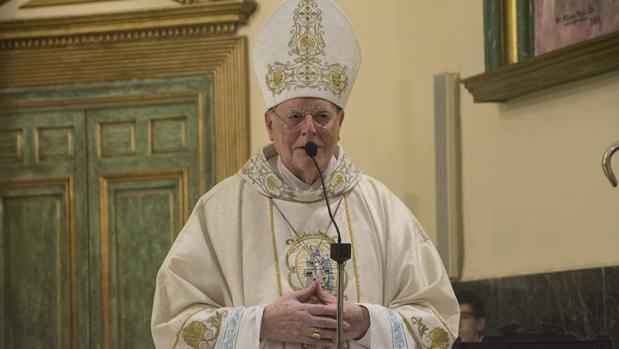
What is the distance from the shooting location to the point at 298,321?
4.93m

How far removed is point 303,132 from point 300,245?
443 mm

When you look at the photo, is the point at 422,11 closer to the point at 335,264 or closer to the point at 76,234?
the point at 76,234

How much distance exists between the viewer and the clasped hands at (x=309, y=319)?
194 inches

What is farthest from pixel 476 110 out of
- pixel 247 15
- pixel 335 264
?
pixel 335 264

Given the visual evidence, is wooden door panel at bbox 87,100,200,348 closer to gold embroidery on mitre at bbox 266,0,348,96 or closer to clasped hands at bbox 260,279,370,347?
gold embroidery on mitre at bbox 266,0,348,96

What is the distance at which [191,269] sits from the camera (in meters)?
5.24

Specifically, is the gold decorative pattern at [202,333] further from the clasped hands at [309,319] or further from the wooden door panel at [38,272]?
the wooden door panel at [38,272]

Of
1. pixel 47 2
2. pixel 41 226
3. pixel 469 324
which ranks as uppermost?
pixel 47 2

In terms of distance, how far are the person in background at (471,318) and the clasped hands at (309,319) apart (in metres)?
2.31

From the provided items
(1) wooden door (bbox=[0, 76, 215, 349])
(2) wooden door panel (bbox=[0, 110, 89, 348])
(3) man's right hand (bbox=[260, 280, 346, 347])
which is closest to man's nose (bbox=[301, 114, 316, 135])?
(3) man's right hand (bbox=[260, 280, 346, 347])

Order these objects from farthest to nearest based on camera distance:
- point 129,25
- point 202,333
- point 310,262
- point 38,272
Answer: point 38,272 < point 129,25 < point 310,262 < point 202,333

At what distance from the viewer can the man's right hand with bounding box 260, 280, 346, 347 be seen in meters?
4.93

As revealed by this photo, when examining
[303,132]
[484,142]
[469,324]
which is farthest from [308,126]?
[484,142]

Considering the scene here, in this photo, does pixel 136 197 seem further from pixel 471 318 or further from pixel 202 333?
pixel 202 333
